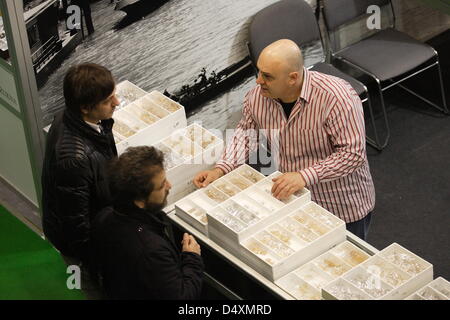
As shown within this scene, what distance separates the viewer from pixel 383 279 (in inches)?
156

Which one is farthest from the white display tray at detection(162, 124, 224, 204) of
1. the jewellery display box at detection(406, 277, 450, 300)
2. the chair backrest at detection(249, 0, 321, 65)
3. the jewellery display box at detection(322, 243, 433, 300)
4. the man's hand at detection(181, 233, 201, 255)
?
the chair backrest at detection(249, 0, 321, 65)

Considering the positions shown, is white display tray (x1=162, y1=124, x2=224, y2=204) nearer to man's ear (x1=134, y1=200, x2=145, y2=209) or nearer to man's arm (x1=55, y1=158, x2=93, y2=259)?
man's arm (x1=55, y1=158, x2=93, y2=259)

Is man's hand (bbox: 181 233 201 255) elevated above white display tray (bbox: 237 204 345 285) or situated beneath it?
elevated above

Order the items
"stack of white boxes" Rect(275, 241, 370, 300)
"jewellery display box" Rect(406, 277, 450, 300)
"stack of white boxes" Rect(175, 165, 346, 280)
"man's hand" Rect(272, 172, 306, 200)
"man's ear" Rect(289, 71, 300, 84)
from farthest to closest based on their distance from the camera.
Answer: "man's ear" Rect(289, 71, 300, 84), "man's hand" Rect(272, 172, 306, 200), "stack of white boxes" Rect(175, 165, 346, 280), "stack of white boxes" Rect(275, 241, 370, 300), "jewellery display box" Rect(406, 277, 450, 300)

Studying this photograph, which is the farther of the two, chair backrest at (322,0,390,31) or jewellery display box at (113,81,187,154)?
chair backrest at (322,0,390,31)

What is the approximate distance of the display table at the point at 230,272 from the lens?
13.6 ft

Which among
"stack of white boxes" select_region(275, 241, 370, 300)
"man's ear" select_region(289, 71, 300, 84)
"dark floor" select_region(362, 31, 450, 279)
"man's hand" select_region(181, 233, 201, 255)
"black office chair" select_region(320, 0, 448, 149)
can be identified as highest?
"man's ear" select_region(289, 71, 300, 84)

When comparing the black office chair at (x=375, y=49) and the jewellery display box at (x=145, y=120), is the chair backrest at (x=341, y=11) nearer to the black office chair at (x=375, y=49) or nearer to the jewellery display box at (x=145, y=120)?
the black office chair at (x=375, y=49)

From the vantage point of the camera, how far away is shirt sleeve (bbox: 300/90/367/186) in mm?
4508

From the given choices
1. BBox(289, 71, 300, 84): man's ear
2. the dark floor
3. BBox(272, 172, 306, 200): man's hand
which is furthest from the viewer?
the dark floor

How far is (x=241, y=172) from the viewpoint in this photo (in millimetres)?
4664

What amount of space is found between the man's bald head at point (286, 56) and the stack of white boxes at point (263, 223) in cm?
54

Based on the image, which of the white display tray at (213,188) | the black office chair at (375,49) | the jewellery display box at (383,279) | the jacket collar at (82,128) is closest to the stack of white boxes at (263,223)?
the white display tray at (213,188)
